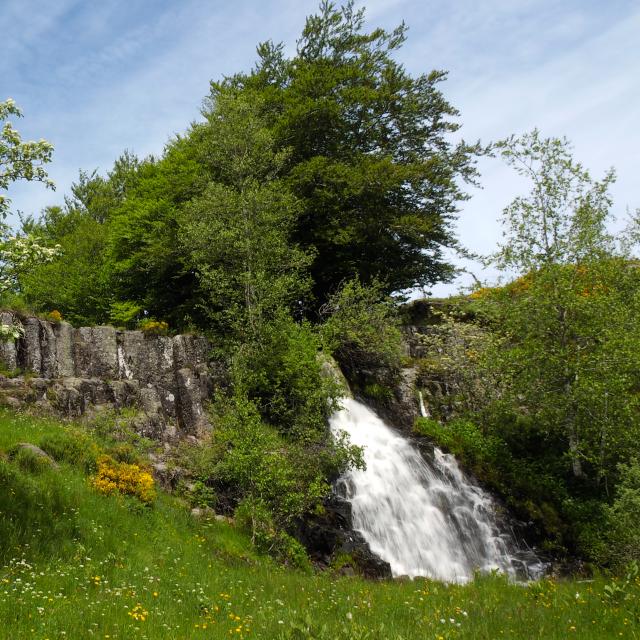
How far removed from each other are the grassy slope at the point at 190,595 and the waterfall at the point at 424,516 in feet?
16.7

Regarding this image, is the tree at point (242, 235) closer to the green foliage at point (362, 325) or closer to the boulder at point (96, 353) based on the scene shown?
the green foliage at point (362, 325)

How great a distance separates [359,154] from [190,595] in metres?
29.1

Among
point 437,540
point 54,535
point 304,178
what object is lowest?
point 437,540

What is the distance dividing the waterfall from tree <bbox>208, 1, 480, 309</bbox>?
45.6ft

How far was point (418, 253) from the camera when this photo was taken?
124 ft

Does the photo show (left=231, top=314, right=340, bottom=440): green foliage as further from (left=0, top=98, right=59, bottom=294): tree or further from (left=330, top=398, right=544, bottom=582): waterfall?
(left=0, top=98, right=59, bottom=294): tree

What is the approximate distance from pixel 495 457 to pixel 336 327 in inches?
365

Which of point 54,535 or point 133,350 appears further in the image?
point 133,350

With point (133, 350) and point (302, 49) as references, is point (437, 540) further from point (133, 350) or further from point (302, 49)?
point (302, 49)

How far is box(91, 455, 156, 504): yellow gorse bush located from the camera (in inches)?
585

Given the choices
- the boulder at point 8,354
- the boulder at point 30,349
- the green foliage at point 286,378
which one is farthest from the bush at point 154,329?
the boulder at point 8,354

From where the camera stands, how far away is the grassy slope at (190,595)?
24.8 feet

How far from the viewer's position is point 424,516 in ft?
69.4

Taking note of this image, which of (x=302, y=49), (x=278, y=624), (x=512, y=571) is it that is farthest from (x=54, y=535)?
(x=302, y=49)
